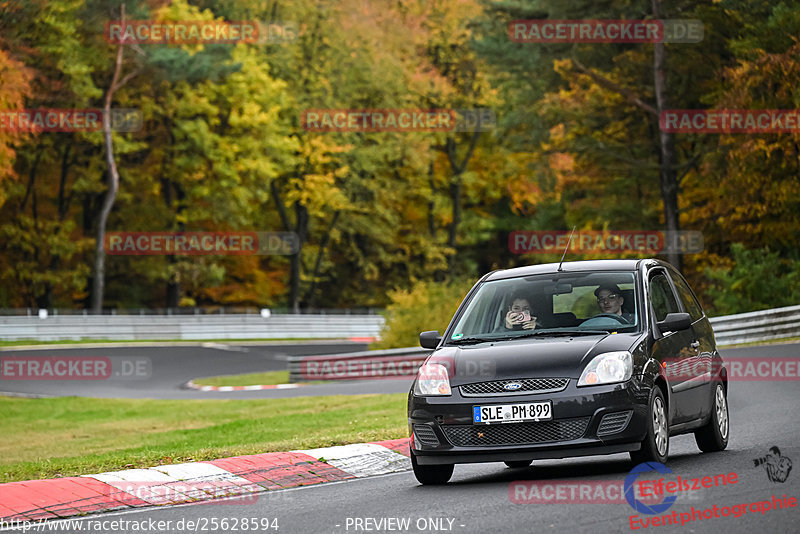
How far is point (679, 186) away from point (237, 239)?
82.9 feet

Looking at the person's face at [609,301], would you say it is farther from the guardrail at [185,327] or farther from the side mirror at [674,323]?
the guardrail at [185,327]

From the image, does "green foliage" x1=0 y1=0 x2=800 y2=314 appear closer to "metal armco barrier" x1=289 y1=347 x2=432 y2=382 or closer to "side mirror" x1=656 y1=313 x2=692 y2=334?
"metal armco barrier" x1=289 y1=347 x2=432 y2=382

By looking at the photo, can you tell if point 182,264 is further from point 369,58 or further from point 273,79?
point 369,58

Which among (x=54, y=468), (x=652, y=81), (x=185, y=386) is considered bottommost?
(x=185, y=386)

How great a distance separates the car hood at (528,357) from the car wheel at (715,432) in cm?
166

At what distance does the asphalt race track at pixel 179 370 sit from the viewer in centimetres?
2883

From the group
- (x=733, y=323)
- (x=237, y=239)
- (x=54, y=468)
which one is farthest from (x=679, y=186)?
(x=54, y=468)

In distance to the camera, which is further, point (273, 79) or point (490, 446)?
point (273, 79)

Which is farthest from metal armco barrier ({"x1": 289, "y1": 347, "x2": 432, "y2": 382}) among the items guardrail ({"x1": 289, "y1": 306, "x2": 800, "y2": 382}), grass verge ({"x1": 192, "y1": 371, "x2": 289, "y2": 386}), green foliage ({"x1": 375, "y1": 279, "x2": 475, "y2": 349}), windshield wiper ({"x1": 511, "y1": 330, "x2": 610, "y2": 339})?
windshield wiper ({"x1": 511, "y1": 330, "x2": 610, "y2": 339})

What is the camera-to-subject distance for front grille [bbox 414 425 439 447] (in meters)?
9.42

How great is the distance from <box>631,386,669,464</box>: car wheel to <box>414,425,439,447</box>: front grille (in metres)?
1.51

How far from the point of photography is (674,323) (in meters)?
10.2

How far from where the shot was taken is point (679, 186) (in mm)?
45094

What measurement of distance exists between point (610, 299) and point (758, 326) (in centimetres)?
2118
